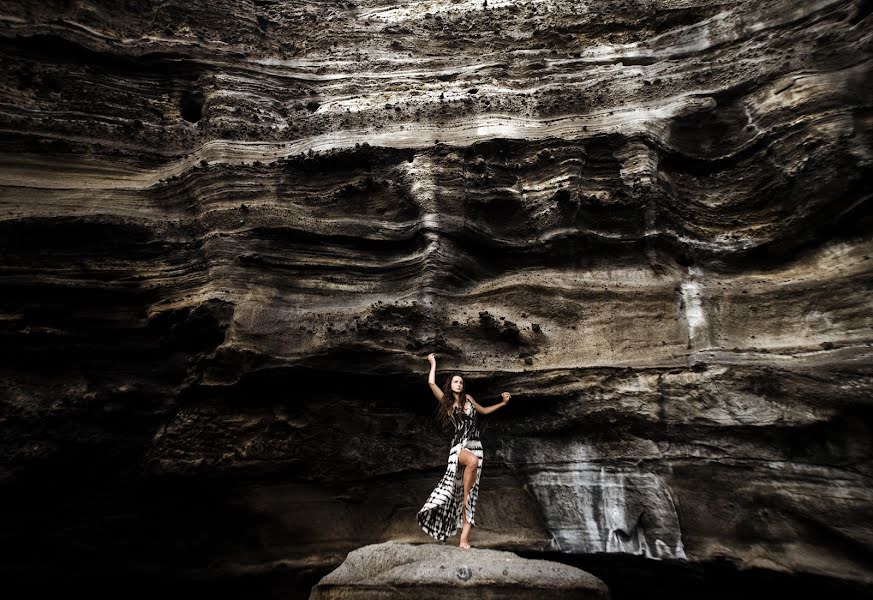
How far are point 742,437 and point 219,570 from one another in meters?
5.68

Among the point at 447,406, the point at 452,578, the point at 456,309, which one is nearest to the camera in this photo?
the point at 452,578

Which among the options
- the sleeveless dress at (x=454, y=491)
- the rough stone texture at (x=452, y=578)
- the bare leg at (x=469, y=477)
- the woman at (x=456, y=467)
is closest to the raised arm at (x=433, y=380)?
the woman at (x=456, y=467)

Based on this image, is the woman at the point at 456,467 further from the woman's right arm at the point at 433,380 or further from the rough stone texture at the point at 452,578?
the rough stone texture at the point at 452,578

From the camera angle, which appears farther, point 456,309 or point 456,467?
point 456,309

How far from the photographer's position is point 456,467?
6000 millimetres

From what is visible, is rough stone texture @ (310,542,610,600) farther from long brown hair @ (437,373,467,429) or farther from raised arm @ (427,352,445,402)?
raised arm @ (427,352,445,402)

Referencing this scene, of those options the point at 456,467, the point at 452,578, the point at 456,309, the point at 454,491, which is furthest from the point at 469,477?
the point at 456,309

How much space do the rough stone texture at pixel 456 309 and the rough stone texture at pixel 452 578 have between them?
1.20 meters

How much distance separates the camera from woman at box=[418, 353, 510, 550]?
235 inches

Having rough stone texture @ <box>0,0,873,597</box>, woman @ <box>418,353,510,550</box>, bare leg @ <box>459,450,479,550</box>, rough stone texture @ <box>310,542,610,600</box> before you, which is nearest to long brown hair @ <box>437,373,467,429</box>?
woman @ <box>418,353,510,550</box>

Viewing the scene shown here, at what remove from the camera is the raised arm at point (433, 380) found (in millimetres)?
6156

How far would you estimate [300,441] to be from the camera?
265 inches

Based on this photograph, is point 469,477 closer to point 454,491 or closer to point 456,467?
point 456,467

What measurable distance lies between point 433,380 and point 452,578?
Result: 192 centimetres
